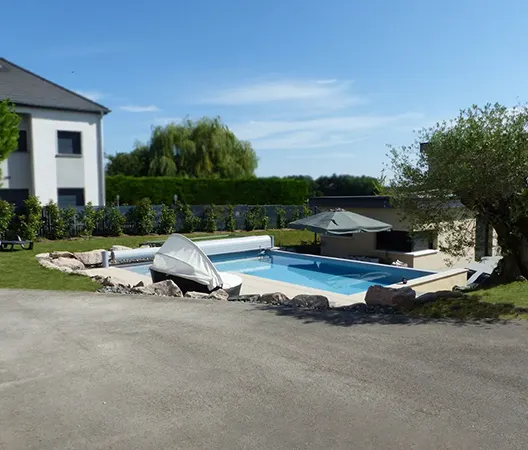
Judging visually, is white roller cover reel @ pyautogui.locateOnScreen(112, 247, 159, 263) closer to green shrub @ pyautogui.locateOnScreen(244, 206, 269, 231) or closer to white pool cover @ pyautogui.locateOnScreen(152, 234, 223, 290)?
white pool cover @ pyautogui.locateOnScreen(152, 234, 223, 290)

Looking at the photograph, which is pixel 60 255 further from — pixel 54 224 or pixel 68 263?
pixel 54 224

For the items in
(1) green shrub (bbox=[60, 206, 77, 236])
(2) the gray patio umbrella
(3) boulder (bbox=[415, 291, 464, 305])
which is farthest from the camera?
(1) green shrub (bbox=[60, 206, 77, 236])

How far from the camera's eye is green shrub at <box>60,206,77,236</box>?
20.9m

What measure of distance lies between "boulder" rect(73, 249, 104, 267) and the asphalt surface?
8504 millimetres

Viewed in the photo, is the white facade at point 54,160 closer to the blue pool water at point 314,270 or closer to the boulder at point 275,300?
the blue pool water at point 314,270

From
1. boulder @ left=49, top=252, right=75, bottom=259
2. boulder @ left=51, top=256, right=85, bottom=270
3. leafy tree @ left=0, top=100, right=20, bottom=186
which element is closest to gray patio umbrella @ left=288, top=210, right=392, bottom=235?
boulder @ left=51, top=256, right=85, bottom=270

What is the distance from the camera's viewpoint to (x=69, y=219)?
21141 mm

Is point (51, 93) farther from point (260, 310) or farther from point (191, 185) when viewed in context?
point (260, 310)

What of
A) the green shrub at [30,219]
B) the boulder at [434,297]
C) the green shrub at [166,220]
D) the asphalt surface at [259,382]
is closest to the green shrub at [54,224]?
the green shrub at [30,219]

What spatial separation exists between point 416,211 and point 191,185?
23.2 meters

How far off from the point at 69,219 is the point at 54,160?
374 cm

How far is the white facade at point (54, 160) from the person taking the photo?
22328mm

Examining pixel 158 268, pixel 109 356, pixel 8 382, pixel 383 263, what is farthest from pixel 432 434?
pixel 383 263

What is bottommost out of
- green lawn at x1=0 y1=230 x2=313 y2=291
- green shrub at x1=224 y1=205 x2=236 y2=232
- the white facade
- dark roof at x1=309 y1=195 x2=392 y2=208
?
green lawn at x1=0 y1=230 x2=313 y2=291
